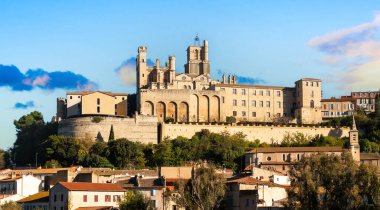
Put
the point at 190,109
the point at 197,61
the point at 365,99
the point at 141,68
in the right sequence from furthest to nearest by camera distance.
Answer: the point at 365,99 < the point at 197,61 < the point at 141,68 < the point at 190,109

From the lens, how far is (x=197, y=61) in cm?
12888

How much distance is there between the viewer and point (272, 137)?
113m

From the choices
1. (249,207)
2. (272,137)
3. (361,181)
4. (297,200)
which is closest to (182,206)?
(249,207)

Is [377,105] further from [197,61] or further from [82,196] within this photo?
[82,196]

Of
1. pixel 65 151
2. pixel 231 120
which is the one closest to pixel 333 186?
pixel 65 151

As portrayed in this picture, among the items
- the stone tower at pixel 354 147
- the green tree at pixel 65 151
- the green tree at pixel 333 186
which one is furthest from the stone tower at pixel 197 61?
the green tree at pixel 333 186

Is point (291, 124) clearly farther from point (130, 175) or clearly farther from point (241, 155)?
point (130, 175)

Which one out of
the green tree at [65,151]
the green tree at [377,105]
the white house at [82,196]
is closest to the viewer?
the white house at [82,196]

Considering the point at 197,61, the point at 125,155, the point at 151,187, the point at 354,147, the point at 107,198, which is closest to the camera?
the point at 107,198

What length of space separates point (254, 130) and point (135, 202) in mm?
53134

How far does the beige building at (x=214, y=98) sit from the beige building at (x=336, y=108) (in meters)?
4.80

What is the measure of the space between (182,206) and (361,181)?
13.5 meters

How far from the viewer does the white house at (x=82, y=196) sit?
6497 centimetres

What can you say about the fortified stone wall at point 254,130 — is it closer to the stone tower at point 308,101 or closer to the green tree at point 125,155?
the stone tower at point 308,101
